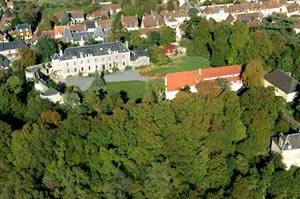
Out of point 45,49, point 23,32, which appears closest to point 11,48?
point 45,49

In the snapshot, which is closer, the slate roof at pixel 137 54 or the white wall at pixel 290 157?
the white wall at pixel 290 157

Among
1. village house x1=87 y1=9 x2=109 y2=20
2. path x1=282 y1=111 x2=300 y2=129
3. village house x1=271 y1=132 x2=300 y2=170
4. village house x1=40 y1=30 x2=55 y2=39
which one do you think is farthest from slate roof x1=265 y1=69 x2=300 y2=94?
village house x1=87 y1=9 x2=109 y2=20

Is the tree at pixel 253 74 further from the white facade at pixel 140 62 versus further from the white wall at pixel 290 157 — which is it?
the white facade at pixel 140 62

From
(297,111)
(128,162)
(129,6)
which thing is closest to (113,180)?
(128,162)

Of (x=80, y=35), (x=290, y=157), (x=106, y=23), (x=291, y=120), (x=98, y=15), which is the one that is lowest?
(x=290, y=157)

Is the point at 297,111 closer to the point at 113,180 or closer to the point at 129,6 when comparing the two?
the point at 113,180

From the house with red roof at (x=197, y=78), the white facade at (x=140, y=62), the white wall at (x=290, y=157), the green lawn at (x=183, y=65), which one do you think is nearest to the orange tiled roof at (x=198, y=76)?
the house with red roof at (x=197, y=78)

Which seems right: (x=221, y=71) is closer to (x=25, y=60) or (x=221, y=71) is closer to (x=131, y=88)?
(x=131, y=88)
